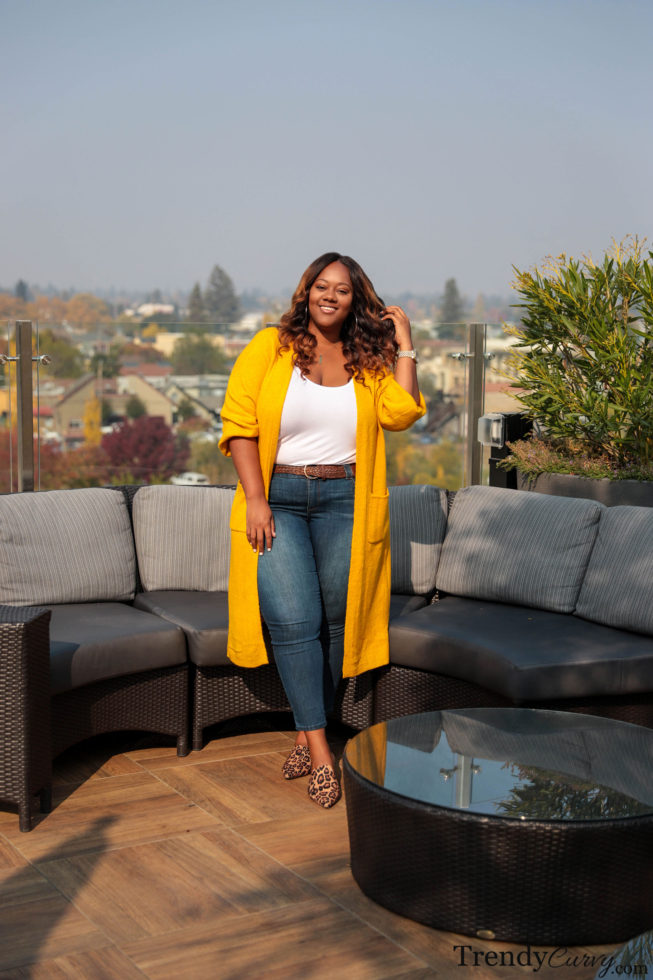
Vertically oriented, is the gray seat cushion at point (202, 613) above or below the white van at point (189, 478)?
below

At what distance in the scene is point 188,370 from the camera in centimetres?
692

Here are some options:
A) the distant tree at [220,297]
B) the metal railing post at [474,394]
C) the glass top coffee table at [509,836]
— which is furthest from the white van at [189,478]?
the distant tree at [220,297]

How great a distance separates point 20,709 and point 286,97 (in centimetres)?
2962

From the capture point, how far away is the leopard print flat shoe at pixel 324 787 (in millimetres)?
2965

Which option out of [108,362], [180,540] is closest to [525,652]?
[180,540]

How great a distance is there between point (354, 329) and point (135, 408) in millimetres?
4577

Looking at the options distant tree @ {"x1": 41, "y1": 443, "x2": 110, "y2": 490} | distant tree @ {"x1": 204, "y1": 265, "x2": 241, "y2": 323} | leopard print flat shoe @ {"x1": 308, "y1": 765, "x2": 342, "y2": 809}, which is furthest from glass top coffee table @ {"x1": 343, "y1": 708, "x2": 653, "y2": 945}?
distant tree @ {"x1": 204, "y1": 265, "x2": 241, "y2": 323}

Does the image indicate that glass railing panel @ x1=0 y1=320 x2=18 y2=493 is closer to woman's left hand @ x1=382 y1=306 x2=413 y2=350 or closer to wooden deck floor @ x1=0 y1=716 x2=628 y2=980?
wooden deck floor @ x1=0 y1=716 x2=628 y2=980

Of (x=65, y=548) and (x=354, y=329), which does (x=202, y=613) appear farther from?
(x=354, y=329)

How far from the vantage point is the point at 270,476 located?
3.09 m

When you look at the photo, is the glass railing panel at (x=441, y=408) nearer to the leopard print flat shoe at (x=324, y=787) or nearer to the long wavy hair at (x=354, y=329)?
the long wavy hair at (x=354, y=329)

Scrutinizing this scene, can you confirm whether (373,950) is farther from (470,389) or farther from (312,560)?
(470,389)

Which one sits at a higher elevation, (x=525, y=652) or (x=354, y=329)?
(x=354, y=329)

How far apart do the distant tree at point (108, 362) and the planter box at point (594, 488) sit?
328 centimetres
